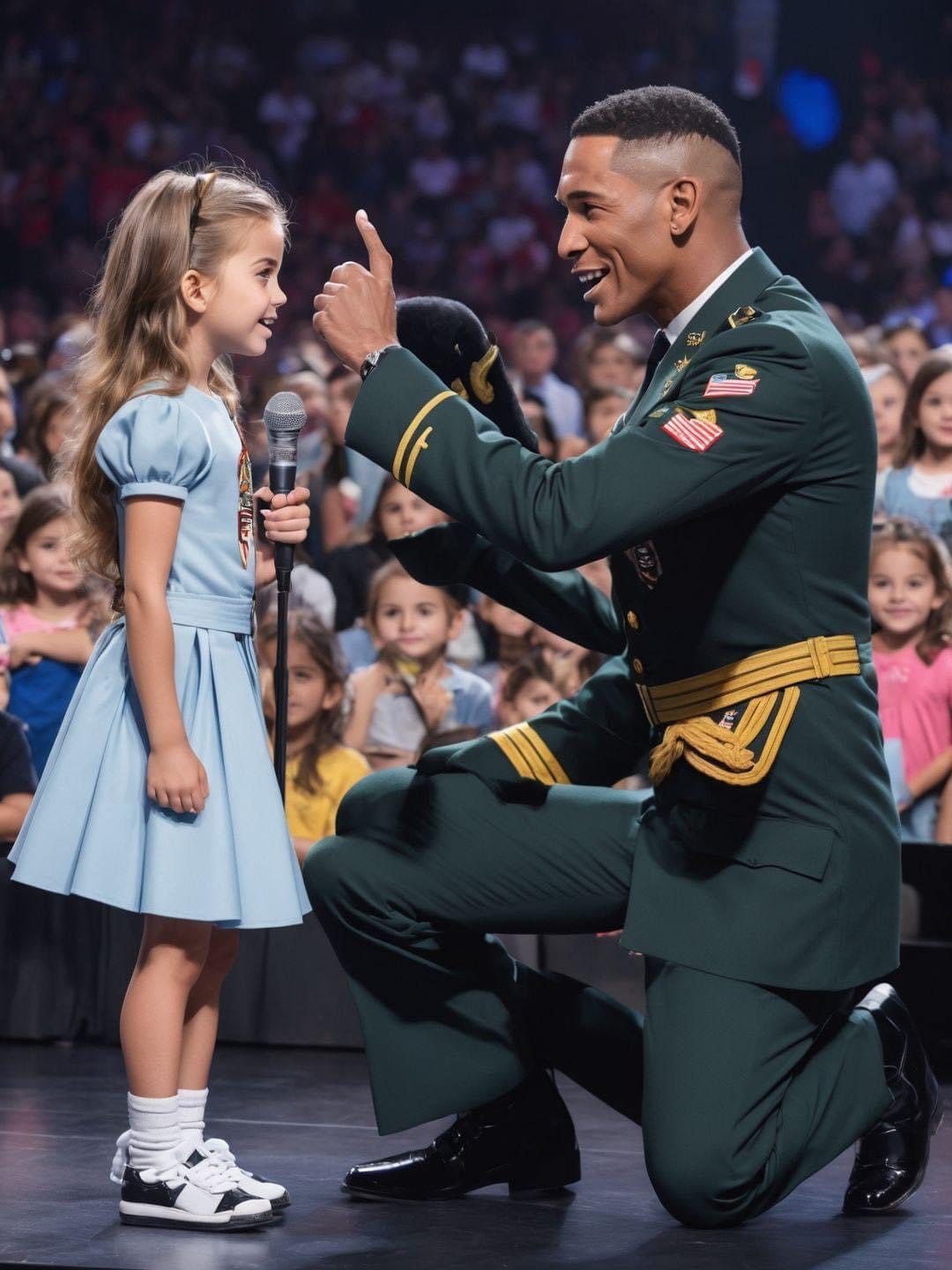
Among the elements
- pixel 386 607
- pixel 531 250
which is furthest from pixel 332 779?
pixel 531 250

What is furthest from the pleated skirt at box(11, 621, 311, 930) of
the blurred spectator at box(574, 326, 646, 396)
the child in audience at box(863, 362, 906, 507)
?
the blurred spectator at box(574, 326, 646, 396)

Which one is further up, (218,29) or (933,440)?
(218,29)

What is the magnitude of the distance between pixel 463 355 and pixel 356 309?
10.9 inches

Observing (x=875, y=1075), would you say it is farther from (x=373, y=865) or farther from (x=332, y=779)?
(x=332, y=779)

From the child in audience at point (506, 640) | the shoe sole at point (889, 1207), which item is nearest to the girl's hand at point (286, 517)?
the shoe sole at point (889, 1207)

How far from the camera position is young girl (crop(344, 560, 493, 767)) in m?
4.60

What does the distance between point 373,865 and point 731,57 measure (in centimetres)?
1009

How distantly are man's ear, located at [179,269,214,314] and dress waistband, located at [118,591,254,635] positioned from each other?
Answer: 0.42m

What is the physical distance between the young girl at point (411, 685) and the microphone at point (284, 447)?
6.18 ft

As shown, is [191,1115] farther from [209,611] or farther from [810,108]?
[810,108]

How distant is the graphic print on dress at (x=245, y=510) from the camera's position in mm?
2535

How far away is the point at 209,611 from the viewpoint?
2477 mm

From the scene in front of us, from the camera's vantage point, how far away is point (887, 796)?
2.42 m

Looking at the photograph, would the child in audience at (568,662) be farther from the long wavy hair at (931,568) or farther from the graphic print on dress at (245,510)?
the graphic print on dress at (245,510)
